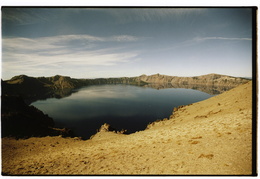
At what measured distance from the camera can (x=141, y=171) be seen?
16.4 feet

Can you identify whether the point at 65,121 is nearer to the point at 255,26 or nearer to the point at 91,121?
the point at 91,121

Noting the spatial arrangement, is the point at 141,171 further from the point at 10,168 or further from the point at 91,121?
the point at 91,121

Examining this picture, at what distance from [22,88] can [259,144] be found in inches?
6099

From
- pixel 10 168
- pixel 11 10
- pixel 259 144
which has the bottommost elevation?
pixel 10 168

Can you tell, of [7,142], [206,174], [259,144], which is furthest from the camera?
[7,142]

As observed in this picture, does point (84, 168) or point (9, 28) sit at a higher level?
point (9, 28)

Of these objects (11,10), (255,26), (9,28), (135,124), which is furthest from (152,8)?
(135,124)

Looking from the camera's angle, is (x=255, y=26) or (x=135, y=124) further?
(x=135, y=124)

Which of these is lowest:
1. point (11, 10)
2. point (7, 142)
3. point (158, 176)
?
point (7, 142)

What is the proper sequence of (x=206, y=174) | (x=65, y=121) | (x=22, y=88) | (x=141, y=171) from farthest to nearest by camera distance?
(x=22, y=88) < (x=65, y=121) < (x=141, y=171) < (x=206, y=174)

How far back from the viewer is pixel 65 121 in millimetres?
42438

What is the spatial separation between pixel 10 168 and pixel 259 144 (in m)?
11.9

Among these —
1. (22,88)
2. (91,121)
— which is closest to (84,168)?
(91,121)

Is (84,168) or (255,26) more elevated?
(255,26)
